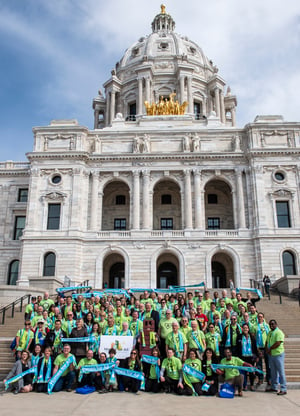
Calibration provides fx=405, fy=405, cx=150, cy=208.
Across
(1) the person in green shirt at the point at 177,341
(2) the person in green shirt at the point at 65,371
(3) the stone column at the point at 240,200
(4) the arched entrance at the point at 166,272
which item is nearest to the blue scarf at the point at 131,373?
(1) the person in green shirt at the point at 177,341

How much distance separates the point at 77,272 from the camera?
36312 millimetres

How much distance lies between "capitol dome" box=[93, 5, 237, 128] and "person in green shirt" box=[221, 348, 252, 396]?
161 ft

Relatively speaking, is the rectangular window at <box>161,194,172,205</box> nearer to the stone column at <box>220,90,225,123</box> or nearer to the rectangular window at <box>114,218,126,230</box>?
the rectangular window at <box>114,218,126,230</box>

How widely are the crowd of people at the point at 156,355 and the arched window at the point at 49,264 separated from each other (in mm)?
23145

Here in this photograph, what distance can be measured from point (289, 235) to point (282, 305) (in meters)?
12.6

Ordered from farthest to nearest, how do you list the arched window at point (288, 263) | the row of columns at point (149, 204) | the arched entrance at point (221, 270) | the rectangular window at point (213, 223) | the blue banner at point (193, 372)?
the rectangular window at point (213, 223), the arched entrance at point (221, 270), the row of columns at point (149, 204), the arched window at point (288, 263), the blue banner at point (193, 372)

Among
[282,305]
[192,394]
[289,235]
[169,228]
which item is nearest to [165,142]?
[169,228]

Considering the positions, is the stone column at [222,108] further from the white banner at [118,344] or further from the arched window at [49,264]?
the white banner at [118,344]

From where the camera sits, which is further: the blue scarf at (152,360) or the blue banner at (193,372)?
the blue scarf at (152,360)

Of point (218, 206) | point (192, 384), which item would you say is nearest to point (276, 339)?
point (192, 384)

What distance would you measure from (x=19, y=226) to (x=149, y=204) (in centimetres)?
1477

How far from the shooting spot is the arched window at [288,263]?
117ft

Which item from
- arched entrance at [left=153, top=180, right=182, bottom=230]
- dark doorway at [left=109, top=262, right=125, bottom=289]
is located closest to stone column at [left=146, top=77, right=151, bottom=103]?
arched entrance at [left=153, top=180, right=182, bottom=230]

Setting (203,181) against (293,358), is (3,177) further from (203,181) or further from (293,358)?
(293,358)
